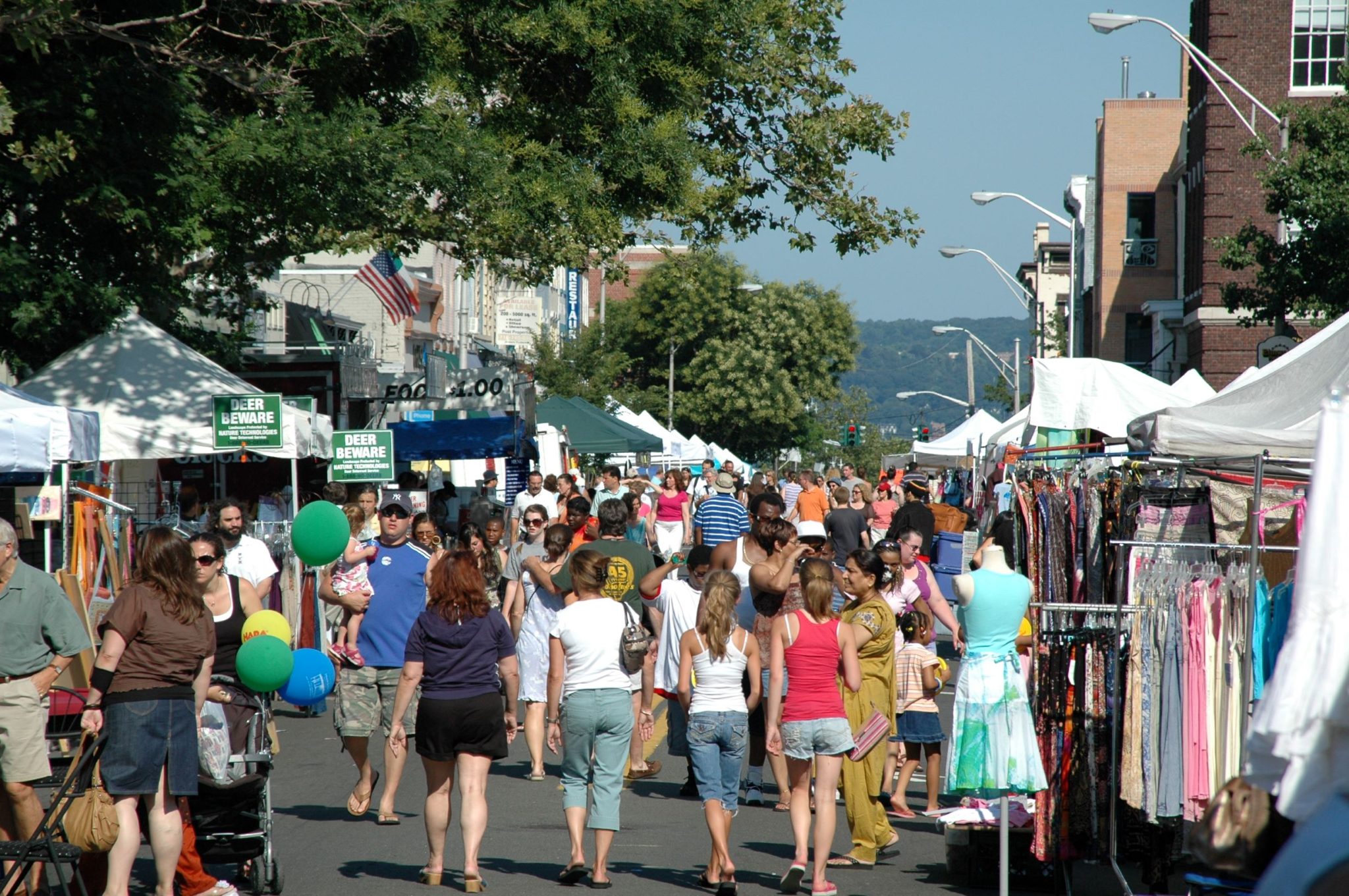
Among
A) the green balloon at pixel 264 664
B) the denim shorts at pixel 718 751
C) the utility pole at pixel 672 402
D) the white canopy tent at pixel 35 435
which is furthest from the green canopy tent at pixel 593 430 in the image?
the utility pole at pixel 672 402

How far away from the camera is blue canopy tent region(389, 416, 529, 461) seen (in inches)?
878

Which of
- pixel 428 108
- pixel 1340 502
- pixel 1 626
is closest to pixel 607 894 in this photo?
pixel 1 626

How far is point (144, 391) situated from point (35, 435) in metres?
3.98

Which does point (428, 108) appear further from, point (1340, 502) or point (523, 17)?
point (1340, 502)

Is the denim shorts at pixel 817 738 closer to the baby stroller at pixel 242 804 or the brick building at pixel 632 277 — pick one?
the baby stroller at pixel 242 804

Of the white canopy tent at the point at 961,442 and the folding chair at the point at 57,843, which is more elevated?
the white canopy tent at the point at 961,442

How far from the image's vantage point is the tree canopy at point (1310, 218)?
20484 millimetres

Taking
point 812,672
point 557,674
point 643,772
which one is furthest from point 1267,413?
point 643,772

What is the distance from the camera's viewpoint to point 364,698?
9.89 m

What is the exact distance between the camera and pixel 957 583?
8.05 m

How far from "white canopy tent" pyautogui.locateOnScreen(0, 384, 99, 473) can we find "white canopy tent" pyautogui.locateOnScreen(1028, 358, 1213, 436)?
28.0 ft

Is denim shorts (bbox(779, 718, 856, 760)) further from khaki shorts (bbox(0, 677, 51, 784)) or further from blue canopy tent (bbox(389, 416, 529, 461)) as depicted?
blue canopy tent (bbox(389, 416, 529, 461))

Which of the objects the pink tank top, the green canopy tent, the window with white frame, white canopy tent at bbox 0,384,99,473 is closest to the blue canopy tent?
the green canopy tent

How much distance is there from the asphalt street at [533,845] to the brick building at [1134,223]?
4165 cm
